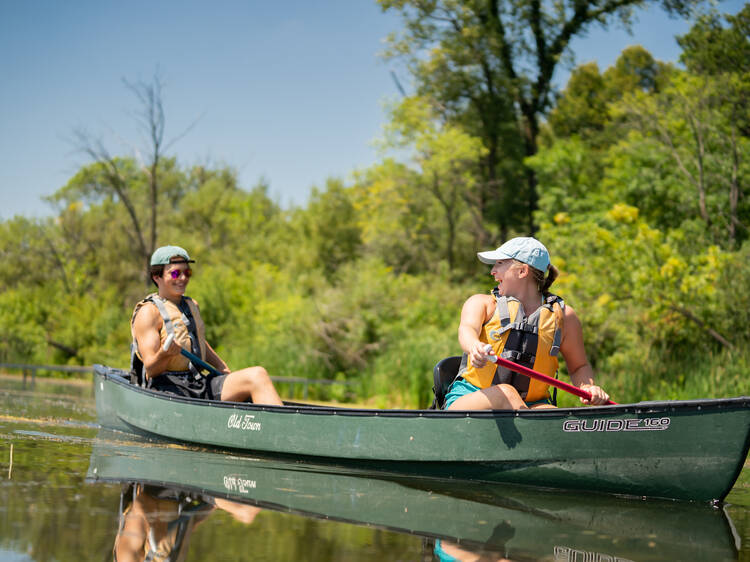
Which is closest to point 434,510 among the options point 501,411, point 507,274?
point 501,411

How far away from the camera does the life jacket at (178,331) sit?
635 cm

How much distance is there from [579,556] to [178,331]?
13.0 feet

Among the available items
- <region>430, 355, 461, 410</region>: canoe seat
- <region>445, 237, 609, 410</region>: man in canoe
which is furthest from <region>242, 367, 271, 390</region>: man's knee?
<region>445, 237, 609, 410</region>: man in canoe

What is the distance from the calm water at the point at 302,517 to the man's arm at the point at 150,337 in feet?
2.82

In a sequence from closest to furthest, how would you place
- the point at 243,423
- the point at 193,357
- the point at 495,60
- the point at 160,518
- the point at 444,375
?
the point at 160,518 < the point at 444,375 < the point at 243,423 < the point at 193,357 < the point at 495,60

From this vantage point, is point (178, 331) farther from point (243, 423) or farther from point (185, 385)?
point (243, 423)

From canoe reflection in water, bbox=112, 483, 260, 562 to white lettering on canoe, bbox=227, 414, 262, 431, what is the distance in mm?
1839

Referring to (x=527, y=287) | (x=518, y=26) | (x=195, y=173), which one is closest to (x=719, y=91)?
(x=518, y=26)

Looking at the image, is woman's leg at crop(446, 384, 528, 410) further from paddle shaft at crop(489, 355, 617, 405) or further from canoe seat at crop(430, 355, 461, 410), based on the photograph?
canoe seat at crop(430, 355, 461, 410)

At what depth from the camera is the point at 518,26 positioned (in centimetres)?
2288

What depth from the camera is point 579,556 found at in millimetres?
3154

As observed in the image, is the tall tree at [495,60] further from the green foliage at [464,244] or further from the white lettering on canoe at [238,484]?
the white lettering on canoe at [238,484]

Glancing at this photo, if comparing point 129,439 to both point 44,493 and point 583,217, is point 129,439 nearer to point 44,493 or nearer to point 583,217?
point 44,493

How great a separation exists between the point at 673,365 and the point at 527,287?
7.39 meters
